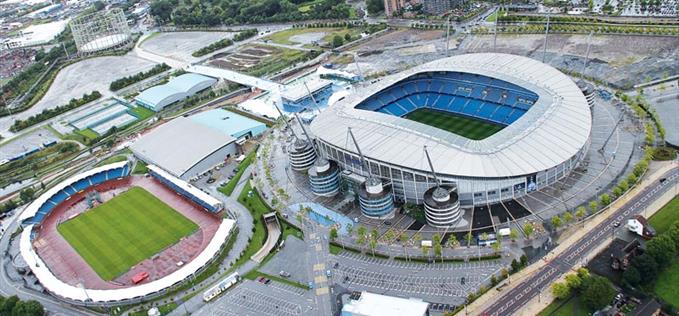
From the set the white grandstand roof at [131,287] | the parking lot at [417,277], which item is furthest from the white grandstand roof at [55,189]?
the parking lot at [417,277]

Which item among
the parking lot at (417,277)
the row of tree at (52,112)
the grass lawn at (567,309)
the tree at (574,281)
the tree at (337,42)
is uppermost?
the tree at (337,42)

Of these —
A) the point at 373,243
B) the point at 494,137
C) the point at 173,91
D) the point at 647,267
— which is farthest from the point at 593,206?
the point at 173,91

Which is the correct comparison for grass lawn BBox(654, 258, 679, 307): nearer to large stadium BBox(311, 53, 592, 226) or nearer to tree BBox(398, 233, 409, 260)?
large stadium BBox(311, 53, 592, 226)

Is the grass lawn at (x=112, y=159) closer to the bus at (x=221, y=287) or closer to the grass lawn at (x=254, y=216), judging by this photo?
the grass lawn at (x=254, y=216)

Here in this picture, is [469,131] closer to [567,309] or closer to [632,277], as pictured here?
[632,277]

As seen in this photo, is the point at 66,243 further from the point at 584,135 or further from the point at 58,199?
the point at 584,135

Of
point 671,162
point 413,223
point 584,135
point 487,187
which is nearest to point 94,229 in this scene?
point 413,223

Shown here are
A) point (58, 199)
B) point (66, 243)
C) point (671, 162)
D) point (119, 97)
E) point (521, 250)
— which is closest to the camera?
point (521, 250)
